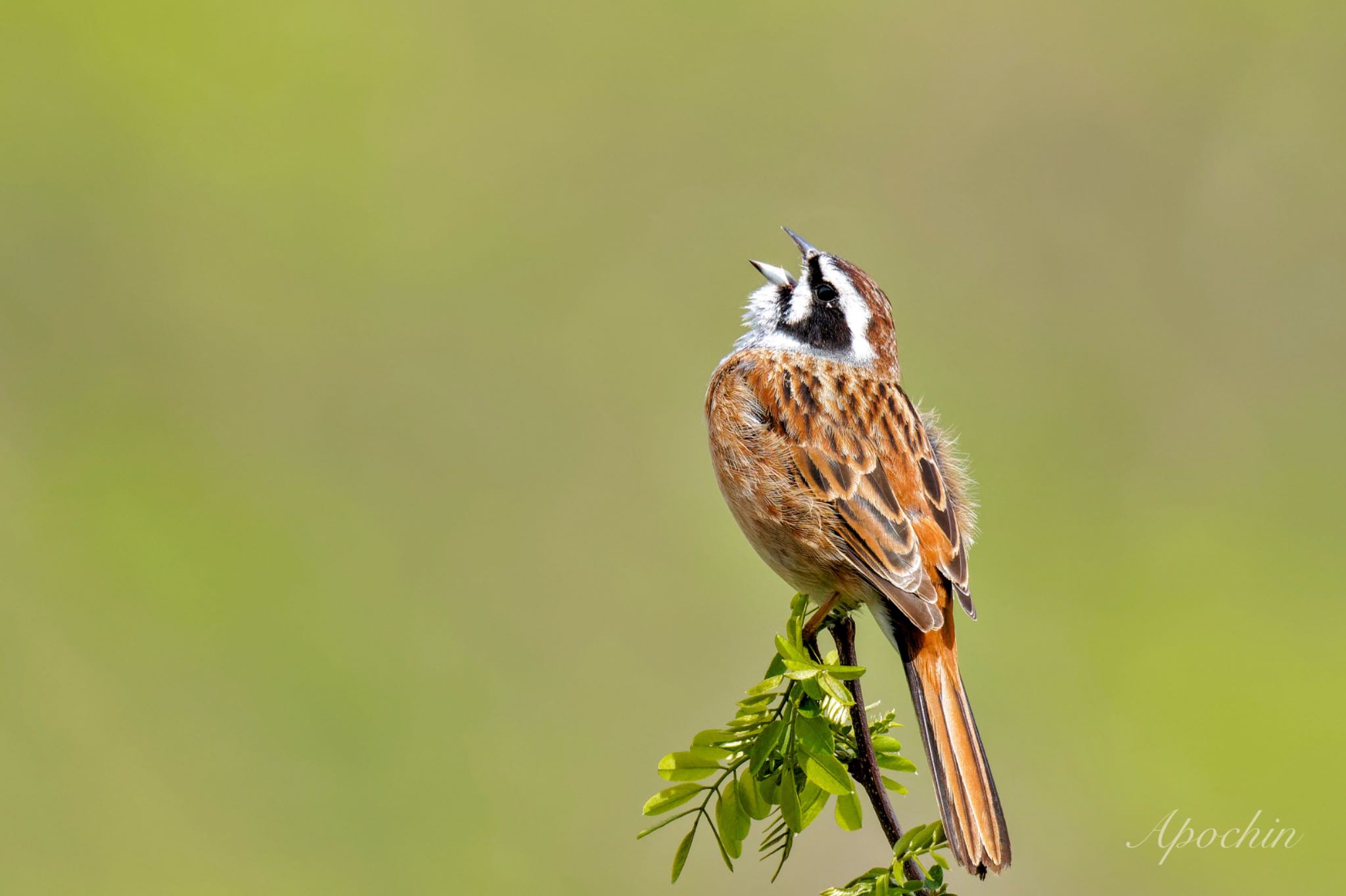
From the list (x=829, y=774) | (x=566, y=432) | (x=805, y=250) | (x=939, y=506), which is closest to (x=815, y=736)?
(x=829, y=774)

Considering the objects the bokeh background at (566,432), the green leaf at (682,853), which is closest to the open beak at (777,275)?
the green leaf at (682,853)

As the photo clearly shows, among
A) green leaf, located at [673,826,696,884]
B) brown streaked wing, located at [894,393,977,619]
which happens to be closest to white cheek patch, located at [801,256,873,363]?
brown streaked wing, located at [894,393,977,619]

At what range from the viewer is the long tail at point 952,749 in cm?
295

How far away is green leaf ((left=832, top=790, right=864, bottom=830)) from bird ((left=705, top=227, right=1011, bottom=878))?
361mm

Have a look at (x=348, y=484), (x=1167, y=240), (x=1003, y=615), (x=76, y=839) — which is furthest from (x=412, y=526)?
(x=1167, y=240)

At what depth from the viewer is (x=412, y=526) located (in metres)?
10.7

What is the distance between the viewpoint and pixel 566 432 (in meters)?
11.2

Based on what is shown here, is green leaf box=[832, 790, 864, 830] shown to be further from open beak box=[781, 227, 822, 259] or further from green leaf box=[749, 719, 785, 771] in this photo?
open beak box=[781, 227, 822, 259]

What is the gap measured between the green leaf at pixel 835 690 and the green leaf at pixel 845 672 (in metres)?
0.01

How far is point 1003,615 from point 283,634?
5.03 metres

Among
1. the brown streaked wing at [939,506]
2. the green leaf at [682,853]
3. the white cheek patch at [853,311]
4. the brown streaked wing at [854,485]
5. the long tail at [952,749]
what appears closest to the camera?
the green leaf at [682,853]

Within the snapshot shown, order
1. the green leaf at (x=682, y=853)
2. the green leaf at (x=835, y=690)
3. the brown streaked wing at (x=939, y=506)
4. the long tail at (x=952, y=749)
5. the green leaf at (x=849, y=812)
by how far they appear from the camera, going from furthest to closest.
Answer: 1. the brown streaked wing at (x=939, y=506)
2. the long tail at (x=952, y=749)
3. the green leaf at (x=849, y=812)
4. the green leaf at (x=682, y=853)
5. the green leaf at (x=835, y=690)

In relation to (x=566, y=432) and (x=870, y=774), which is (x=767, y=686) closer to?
(x=870, y=774)

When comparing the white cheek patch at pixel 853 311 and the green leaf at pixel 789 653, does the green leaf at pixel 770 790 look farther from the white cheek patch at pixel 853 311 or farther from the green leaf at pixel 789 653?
the white cheek patch at pixel 853 311
